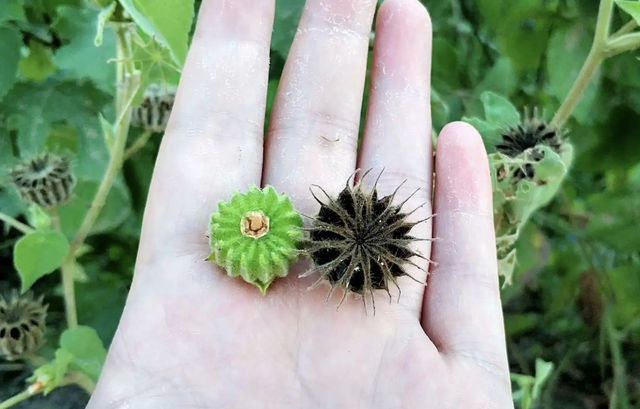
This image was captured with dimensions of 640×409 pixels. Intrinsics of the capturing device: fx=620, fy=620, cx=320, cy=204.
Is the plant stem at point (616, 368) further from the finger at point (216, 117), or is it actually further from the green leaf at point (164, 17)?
the green leaf at point (164, 17)

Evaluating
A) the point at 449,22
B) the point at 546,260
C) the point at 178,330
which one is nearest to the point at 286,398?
the point at 178,330

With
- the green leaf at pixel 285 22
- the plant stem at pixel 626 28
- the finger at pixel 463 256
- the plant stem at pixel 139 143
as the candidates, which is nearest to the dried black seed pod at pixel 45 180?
the plant stem at pixel 139 143

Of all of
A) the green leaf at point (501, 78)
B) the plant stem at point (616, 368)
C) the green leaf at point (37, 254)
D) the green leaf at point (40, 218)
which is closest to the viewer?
the green leaf at point (37, 254)

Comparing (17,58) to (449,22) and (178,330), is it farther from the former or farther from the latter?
(449,22)

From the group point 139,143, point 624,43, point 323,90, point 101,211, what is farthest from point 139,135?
point 624,43

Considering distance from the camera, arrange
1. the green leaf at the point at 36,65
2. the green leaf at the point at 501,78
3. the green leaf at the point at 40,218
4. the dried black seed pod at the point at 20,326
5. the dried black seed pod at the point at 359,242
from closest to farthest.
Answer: the dried black seed pod at the point at 359,242
the green leaf at the point at 40,218
the dried black seed pod at the point at 20,326
the green leaf at the point at 36,65
the green leaf at the point at 501,78

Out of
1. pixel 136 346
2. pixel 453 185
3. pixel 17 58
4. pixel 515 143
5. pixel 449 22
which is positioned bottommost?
pixel 136 346

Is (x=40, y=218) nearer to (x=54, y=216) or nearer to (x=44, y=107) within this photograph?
(x=54, y=216)
